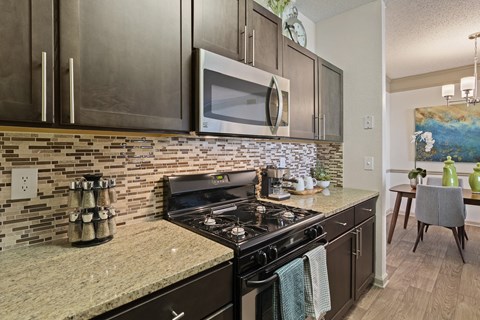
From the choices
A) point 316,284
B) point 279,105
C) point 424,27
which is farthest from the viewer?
point 424,27

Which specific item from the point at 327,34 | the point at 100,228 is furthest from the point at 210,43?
the point at 327,34

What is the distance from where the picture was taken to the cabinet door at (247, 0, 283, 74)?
1385mm

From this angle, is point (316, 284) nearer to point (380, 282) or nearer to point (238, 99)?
point (238, 99)

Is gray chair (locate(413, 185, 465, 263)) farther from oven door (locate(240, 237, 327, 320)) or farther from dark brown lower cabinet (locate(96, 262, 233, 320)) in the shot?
dark brown lower cabinet (locate(96, 262, 233, 320))

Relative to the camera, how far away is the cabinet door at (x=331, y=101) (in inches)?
84.4

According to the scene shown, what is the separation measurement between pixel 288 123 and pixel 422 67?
3911mm

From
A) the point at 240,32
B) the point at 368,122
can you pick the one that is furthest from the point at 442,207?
the point at 240,32

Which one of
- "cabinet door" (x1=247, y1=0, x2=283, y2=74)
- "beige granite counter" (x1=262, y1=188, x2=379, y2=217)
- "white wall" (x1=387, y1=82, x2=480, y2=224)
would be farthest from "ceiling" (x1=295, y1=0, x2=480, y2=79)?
"beige granite counter" (x1=262, y1=188, x2=379, y2=217)

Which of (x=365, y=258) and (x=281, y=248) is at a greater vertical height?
(x=281, y=248)

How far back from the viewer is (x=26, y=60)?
72 centimetres

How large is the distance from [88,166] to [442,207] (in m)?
3.52

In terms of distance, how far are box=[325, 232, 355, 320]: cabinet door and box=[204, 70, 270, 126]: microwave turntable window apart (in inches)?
37.0

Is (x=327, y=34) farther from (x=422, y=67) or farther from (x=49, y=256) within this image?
(x=49, y=256)

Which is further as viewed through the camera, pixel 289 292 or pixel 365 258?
pixel 365 258
